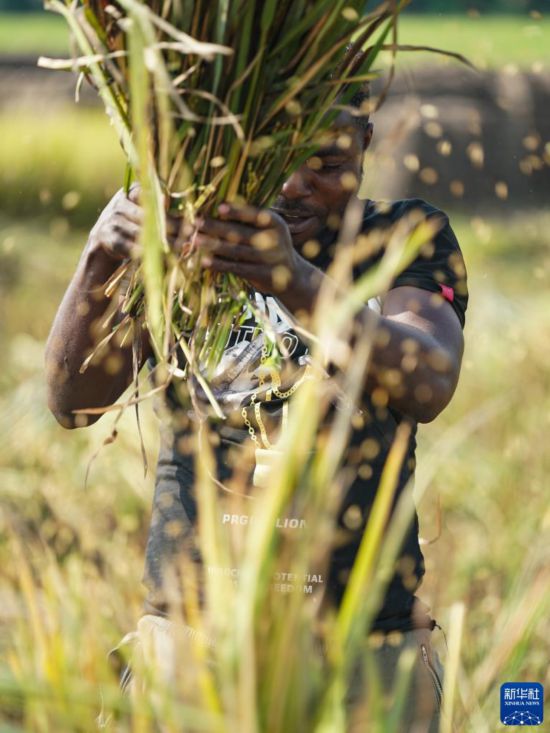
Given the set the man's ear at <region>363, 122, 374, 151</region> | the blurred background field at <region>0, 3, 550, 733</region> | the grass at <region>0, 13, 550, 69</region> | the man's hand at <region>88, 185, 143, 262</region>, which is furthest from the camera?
the grass at <region>0, 13, 550, 69</region>

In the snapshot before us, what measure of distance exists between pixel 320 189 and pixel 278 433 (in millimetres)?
315

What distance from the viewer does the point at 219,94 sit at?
124cm

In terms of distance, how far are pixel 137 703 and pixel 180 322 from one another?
1.94ft

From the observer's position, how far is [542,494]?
3271 mm

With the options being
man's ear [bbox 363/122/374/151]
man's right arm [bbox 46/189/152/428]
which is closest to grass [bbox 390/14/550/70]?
man's ear [bbox 363/122/374/151]

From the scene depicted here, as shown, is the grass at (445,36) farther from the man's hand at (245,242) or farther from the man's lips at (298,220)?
the man's hand at (245,242)

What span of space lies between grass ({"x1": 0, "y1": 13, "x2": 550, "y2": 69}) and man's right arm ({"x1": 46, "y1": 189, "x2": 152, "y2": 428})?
876 centimetres

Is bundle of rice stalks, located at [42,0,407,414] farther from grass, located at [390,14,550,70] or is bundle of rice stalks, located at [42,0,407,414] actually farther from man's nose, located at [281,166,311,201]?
grass, located at [390,14,550,70]

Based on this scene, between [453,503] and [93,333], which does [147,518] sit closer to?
[453,503]

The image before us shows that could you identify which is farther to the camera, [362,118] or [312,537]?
[362,118]

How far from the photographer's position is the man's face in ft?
5.33

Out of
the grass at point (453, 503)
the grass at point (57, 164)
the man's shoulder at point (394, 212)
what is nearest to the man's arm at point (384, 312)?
the man's shoulder at point (394, 212)

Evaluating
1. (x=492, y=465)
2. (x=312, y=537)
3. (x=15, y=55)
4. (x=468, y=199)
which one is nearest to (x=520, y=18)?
(x=468, y=199)

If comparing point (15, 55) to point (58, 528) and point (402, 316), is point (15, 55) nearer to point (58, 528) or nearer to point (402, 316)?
point (58, 528)
